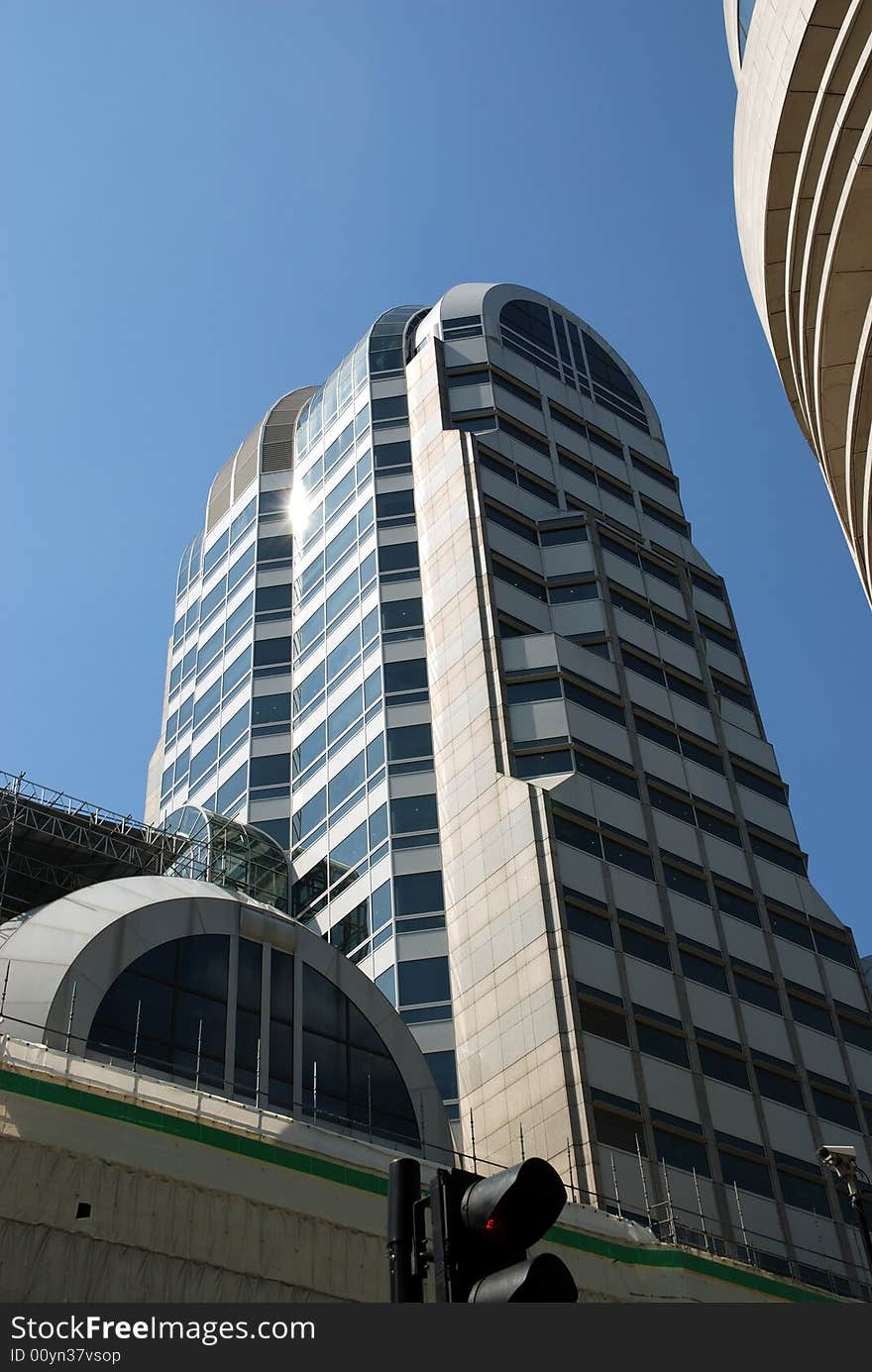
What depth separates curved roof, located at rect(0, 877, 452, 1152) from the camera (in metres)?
30.1

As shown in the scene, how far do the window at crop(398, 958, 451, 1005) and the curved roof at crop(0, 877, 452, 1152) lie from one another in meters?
10.7

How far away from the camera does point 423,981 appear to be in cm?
4816

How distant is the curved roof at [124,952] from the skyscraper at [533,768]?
5.31m

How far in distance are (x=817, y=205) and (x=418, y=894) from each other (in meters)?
33.5

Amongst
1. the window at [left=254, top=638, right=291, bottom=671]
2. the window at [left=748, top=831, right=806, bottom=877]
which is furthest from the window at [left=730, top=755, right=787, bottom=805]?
the window at [left=254, top=638, right=291, bottom=671]

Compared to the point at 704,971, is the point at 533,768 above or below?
above

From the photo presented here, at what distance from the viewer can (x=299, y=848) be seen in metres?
56.8

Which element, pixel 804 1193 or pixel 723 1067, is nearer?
pixel 804 1193

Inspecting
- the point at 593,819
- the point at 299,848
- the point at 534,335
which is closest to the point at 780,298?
the point at 593,819

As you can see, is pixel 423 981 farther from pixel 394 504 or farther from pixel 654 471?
pixel 654 471

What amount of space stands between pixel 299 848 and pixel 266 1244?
32.2m

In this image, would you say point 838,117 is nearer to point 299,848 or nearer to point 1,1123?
point 1,1123

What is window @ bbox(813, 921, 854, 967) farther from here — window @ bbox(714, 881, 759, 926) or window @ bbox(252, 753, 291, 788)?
window @ bbox(252, 753, 291, 788)

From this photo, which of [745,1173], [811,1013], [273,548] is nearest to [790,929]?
[811,1013]
